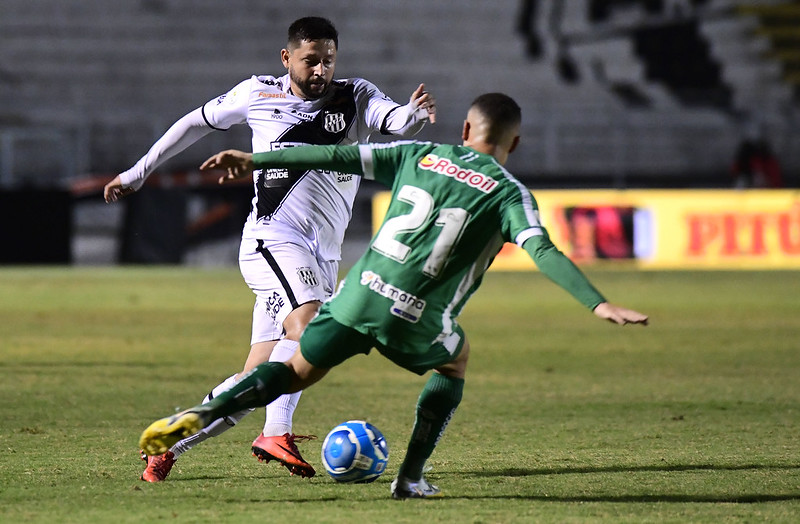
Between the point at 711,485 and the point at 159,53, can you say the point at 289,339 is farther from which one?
the point at 159,53

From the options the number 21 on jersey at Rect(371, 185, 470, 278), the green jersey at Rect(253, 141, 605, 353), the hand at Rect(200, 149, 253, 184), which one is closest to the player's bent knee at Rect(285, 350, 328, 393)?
the green jersey at Rect(253, 141, 605, 353)

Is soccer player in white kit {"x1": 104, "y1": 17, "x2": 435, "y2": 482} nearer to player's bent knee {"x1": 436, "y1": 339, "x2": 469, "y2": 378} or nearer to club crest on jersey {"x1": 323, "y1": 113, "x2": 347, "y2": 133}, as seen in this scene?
club crest on jersey {"x1": 323, "y1": 113, "x2": 347, "y2": 133}

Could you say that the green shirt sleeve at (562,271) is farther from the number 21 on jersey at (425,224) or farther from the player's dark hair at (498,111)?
the player's dark hair at (498,111)

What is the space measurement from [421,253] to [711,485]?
1692 millimetres

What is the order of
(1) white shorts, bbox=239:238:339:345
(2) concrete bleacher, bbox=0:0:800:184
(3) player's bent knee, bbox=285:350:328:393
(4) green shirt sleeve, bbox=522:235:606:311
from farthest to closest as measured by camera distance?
(2) concrete bleacher, bbox=0:0:800:184 < (1) white shorts, bbox=239:238:339:345 < (3) player's bent knee, bbox=285:350:328:393 < (4) green shirt sleeve, bbox=522:235:606:311

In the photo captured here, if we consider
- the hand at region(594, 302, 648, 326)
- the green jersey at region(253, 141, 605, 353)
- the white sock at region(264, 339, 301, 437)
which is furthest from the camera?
the white sock at region(264, 339, 301, 437)

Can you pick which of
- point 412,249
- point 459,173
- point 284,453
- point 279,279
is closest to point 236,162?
point 412,249

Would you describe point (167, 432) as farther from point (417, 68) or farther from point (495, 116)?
point (417, 68)

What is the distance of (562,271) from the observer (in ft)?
14.2

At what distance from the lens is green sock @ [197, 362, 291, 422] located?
4656mm

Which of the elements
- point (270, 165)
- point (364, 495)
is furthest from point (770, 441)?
point (270, 165)

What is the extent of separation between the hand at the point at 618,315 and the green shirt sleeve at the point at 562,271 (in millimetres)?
36

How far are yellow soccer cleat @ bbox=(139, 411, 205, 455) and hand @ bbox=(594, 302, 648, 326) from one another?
4.96ft

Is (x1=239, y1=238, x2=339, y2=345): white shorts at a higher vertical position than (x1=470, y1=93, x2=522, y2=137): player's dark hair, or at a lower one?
lower
